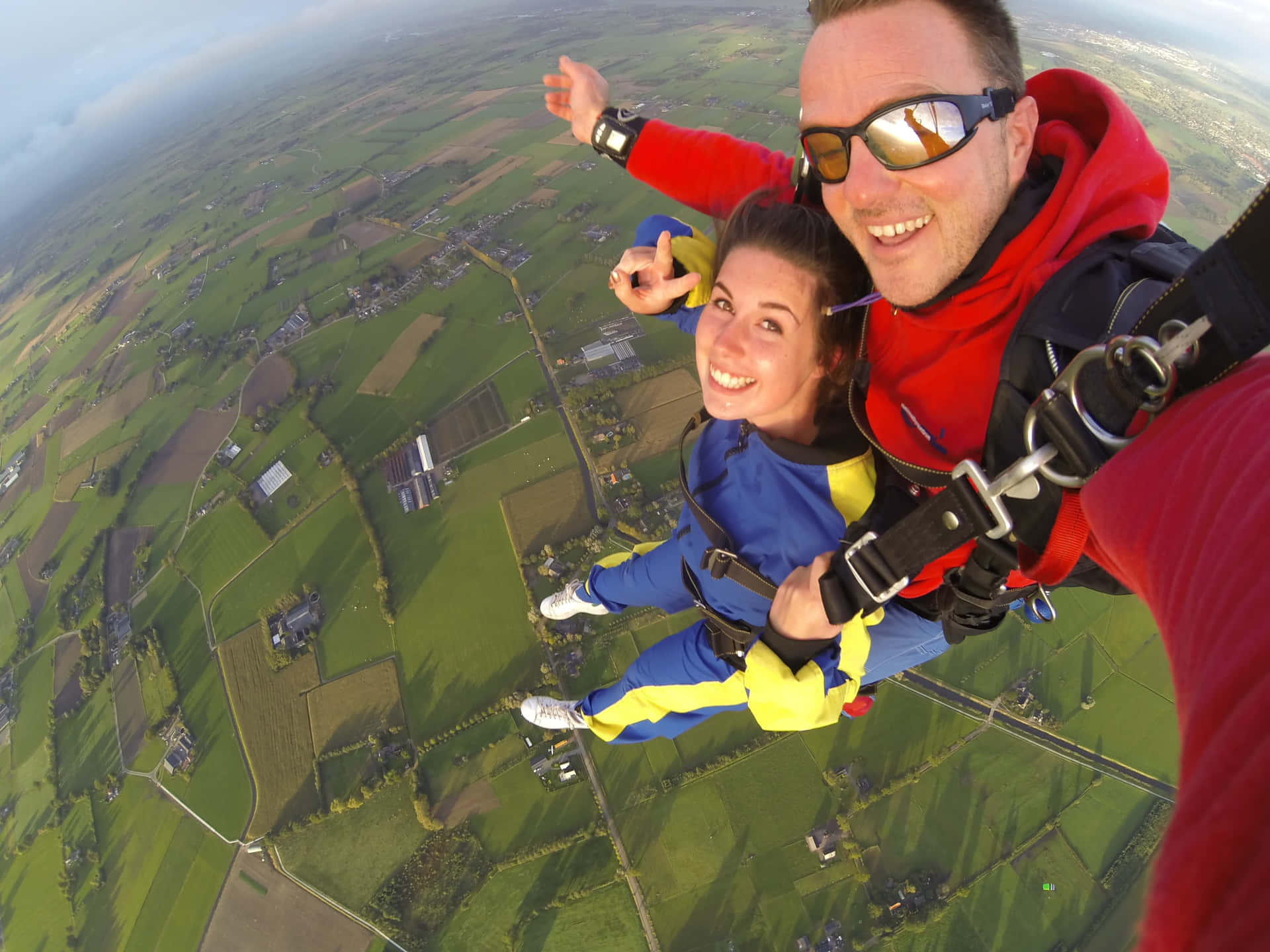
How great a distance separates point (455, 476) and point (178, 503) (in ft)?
42.9

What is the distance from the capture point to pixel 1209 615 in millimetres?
1597

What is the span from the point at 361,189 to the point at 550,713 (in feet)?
160

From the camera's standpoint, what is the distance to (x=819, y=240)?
3148 mm

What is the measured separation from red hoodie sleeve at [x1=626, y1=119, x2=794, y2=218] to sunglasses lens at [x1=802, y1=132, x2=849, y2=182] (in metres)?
1.00

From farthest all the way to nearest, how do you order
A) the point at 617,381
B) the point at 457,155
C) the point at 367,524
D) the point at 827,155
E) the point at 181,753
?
1. the point at 457,155
2. the point at 617,381
3. the point at 367,524
4. the point at 181,753
5. the point at 827,155

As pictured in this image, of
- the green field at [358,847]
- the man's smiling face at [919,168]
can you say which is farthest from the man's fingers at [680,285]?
the green field at [358,847]

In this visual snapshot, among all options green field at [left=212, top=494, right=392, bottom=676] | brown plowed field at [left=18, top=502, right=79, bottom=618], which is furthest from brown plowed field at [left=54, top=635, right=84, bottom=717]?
green field at [left=212, top=494, right=392, bottom=676]

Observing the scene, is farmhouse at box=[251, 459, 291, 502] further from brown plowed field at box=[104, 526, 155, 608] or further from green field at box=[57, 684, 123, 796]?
green field at box=[57, 684, 123, 796]

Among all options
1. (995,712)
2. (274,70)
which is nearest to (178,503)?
(995,712)

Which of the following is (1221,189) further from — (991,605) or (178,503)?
(178,503)

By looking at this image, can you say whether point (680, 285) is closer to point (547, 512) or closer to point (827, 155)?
point (827, 155)

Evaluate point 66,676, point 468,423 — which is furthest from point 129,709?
point 468,423

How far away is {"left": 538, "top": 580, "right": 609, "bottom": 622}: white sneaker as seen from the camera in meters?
6.43

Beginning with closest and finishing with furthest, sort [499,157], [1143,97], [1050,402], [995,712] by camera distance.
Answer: [1050,402] < [995,712] < [499,157] < [1143,97]
